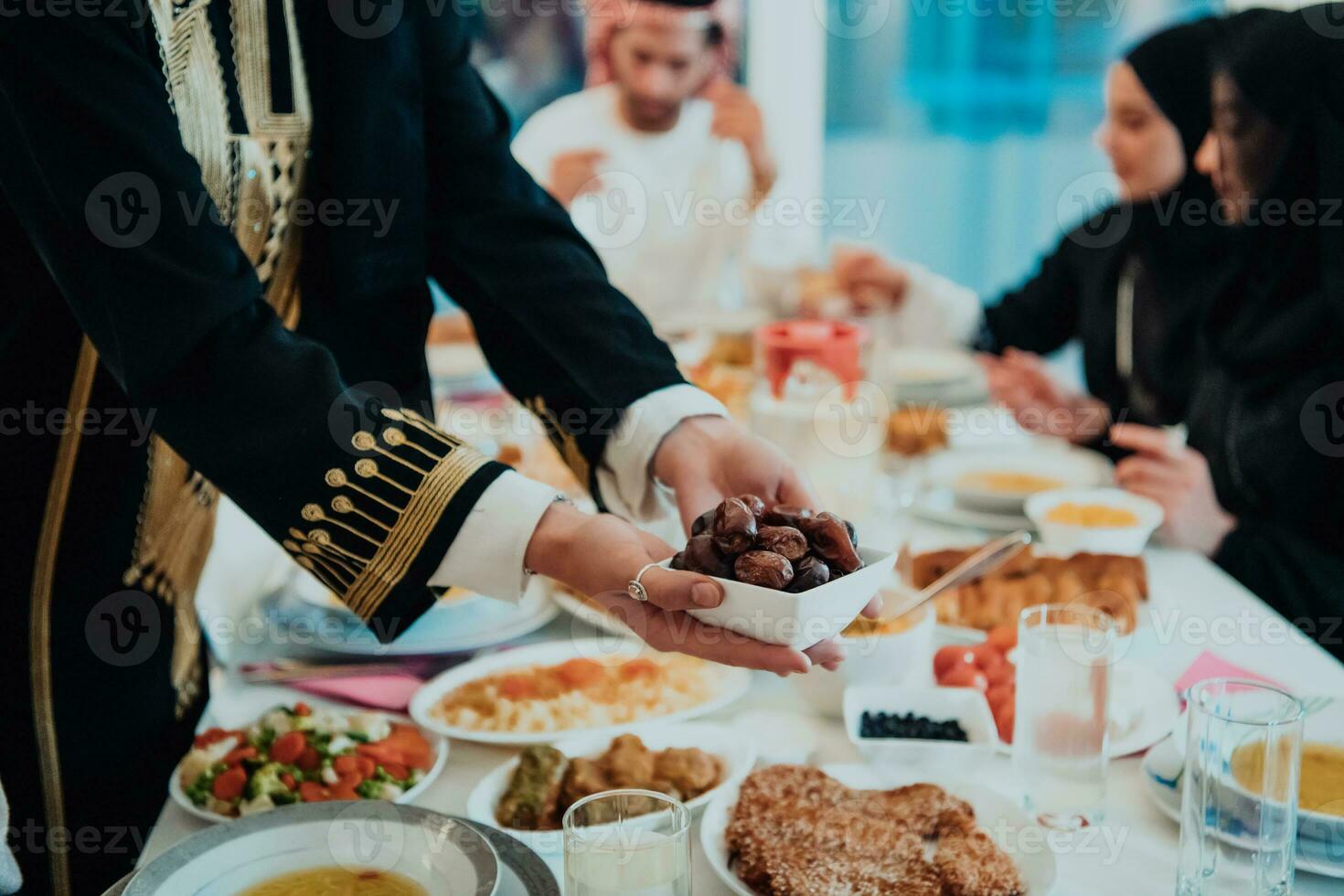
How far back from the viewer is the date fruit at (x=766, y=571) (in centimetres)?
100

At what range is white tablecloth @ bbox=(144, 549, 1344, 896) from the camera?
1124mm

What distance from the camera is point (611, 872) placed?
93 cm

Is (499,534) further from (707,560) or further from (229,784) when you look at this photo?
(229,784)

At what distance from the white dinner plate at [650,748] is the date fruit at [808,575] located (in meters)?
0.26

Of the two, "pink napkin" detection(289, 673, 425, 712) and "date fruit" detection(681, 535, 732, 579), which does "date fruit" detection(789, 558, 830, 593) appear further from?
"pink napkin" detection(289, 673, 425, 712)

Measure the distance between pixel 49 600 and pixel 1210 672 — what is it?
1314mm

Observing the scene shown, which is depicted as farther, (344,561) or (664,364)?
(664,364)

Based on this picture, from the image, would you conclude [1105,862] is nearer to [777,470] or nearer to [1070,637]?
[1070,637]

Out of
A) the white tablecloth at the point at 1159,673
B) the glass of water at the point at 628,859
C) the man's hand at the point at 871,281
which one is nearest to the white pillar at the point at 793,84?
the man's hand at the point at 871,281

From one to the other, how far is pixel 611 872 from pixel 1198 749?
51 centimetres

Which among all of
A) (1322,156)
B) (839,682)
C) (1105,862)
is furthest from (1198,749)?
(1322,156)

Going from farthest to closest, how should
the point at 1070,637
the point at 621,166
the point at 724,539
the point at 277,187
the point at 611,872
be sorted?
1. the point at 621,166
2. the point at 277,187
3. the point at 1070,637
4. the point at 724,539
5. the point at 611,872

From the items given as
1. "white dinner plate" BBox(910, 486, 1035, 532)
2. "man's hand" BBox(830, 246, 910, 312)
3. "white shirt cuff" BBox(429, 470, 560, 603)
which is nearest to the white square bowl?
"white shirt cuff" BBox(429, 470, 560, 603)

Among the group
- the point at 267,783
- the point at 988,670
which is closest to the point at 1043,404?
the point at 988,670
